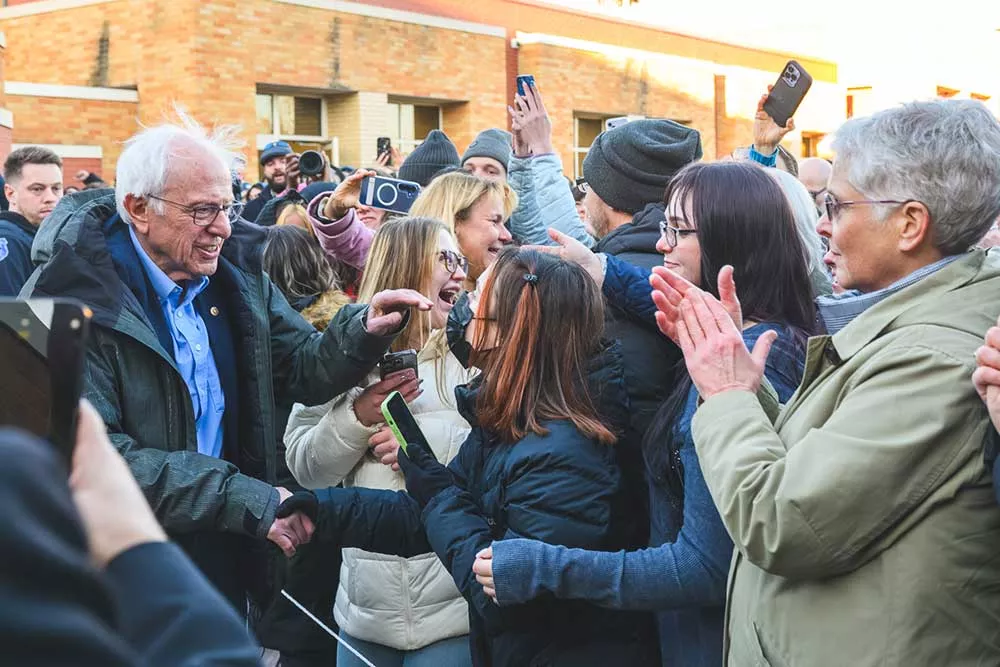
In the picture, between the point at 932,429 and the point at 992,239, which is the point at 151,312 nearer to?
the point at 932,429

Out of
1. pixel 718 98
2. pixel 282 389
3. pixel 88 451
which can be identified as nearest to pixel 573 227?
pixel 282 389

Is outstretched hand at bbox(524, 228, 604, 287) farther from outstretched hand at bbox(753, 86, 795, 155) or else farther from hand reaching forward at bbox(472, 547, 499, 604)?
outstretched hand at bbox(753, 86, 795, 155)

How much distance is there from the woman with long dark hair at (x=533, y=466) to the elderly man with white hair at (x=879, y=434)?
446 millimetres

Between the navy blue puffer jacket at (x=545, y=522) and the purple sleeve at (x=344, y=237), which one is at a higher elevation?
the purple sleeve at (x=344, y=237)

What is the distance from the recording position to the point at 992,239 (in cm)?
474

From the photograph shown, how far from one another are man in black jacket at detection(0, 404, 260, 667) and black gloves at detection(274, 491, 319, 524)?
1743 millimetres

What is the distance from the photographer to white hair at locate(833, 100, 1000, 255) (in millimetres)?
2223

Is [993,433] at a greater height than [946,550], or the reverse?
[993,433]

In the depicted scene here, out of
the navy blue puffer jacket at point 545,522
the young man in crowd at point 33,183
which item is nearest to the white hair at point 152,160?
the navy blue puffer jacket at point 545,522

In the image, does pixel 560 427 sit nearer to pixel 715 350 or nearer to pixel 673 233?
pixel 715 350

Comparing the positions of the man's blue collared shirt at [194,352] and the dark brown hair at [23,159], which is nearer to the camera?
the man's blue collared shirt at [194,352]

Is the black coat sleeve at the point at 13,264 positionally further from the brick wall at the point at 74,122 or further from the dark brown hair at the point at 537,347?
the brick wall at the point at 74,122

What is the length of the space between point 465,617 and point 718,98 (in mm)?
28824

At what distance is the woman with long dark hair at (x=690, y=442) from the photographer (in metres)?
2.54
